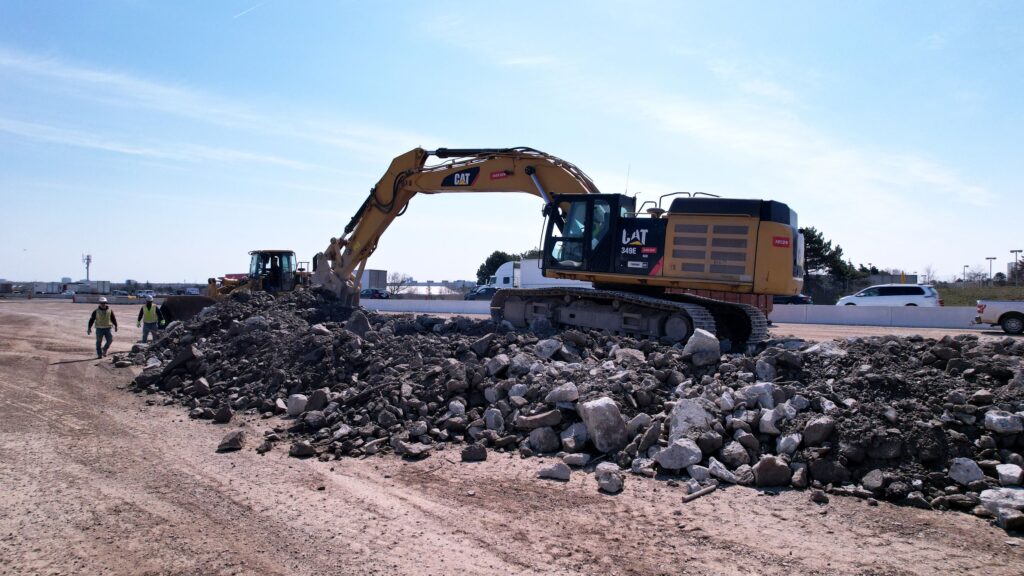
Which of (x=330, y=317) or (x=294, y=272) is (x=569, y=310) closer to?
(x=330, y=317)

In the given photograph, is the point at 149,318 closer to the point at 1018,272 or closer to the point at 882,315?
the point at 882,315

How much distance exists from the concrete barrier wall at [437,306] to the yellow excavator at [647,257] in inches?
749

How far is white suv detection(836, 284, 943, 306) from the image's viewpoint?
27.0 meters

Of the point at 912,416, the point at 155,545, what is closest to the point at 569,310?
the point at 912,416

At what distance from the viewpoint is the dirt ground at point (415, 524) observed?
14.7 ft

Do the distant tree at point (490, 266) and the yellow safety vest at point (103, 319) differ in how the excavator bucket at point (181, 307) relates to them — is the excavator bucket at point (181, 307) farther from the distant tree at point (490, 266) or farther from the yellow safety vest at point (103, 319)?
the distant tree at point (490, 266)

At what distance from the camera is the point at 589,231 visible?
1273 centimetres

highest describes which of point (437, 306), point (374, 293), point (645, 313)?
point (645, 313)

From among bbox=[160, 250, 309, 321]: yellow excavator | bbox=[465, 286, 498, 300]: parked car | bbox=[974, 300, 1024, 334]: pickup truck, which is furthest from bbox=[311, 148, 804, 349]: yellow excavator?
bbox=[465, 286, 498, 300]: parked car

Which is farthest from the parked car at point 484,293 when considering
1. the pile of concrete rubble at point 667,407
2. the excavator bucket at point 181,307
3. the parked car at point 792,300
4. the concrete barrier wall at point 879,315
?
the pile of concrete rubble at point 667,407

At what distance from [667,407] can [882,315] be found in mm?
22335

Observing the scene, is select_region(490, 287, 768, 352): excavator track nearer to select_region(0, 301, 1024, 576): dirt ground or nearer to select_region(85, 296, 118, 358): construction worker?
select_region(0, 301, 1024, 576): dirt ground

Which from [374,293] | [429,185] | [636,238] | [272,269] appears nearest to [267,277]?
[272,269]

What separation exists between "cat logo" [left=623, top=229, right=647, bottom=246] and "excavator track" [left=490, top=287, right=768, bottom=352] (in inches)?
36.1
